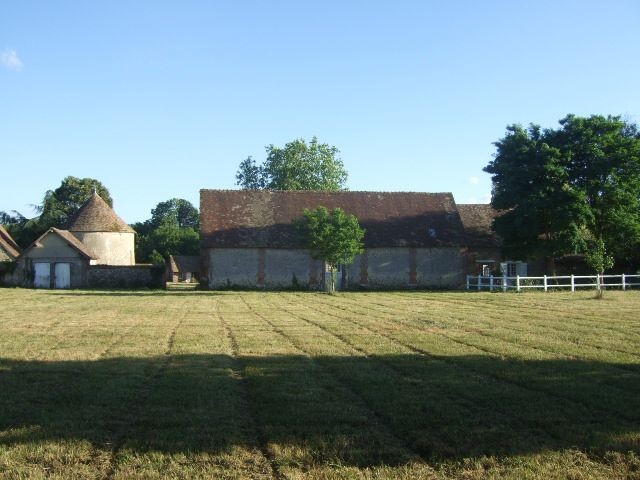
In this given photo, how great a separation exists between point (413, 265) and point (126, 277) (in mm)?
19139

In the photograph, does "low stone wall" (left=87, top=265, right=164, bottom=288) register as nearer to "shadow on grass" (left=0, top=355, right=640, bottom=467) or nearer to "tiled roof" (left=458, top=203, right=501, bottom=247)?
"tiled roof" (left=458, top=203, right=501, bottom=247)

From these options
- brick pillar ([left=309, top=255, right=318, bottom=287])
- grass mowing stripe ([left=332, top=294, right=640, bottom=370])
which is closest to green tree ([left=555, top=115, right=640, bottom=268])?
brick pillar ([left=309, top=255, right=318, bottom=287])

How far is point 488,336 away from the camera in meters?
13.7

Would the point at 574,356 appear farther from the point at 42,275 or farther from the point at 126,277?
the point at 42,275

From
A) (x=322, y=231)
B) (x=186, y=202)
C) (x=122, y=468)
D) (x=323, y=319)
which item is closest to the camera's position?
(x=122, y=468)

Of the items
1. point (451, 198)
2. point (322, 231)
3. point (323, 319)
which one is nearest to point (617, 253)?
point (451, 198)

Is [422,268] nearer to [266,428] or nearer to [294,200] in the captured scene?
[294,200]

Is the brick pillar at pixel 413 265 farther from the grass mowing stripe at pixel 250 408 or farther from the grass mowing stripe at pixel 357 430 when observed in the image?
the grass mowing stripe at pixel 357 430

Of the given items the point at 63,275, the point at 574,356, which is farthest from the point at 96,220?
the point at 574,356

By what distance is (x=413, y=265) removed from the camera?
4162cm

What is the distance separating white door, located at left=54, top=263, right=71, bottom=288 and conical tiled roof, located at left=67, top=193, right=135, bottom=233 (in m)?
5.10

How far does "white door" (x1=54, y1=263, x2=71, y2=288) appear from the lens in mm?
43969

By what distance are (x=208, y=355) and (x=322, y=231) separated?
23533 millimetres

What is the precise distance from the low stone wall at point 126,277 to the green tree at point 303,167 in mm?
23254
